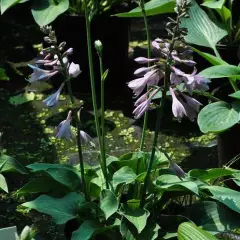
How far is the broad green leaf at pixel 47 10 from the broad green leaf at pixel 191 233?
1599 millimetres

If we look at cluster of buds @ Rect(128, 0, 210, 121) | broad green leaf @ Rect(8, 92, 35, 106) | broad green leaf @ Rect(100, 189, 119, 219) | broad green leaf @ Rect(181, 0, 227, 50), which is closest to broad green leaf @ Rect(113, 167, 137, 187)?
broad green leaf @ Rect(100, 189, 119, 219)

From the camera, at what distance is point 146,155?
2002 mm

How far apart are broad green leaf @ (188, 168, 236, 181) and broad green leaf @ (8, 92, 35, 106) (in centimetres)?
170

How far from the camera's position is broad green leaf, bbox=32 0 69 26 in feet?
9.96

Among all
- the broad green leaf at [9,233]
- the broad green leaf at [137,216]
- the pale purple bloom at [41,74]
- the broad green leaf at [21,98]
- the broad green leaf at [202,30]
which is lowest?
the broad green leaf at [21,98]

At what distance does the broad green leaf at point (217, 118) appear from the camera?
215 centimetres

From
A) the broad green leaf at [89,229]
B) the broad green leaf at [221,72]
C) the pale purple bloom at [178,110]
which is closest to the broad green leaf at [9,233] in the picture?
the broad green leaf at [89,229]

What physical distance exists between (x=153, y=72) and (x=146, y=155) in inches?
16.7

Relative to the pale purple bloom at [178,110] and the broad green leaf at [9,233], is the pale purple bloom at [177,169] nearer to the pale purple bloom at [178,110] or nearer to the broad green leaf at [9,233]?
the pale purple bloom at [178,110]

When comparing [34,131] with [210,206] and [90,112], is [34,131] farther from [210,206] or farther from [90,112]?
[210,206]

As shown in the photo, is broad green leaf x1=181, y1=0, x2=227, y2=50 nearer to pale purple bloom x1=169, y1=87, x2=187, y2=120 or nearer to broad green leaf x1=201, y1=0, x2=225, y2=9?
broad green leaf x1=201, y1=0, x2=225, y2=9

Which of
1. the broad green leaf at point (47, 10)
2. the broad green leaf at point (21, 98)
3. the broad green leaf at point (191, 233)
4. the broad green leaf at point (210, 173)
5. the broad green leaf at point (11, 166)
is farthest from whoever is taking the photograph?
the broad green leaf at point (21, 98)

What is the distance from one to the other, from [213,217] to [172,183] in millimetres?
180

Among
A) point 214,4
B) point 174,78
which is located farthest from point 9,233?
point 214,4
